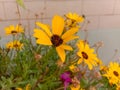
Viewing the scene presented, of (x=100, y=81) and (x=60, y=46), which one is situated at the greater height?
(x=60, y=46)

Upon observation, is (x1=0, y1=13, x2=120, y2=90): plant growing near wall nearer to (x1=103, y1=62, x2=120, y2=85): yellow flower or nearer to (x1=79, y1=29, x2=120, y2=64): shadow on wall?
(x1=103, y1=62, x2=120, y2=85): yellow flower

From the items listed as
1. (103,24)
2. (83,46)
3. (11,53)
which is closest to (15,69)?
(11,53)

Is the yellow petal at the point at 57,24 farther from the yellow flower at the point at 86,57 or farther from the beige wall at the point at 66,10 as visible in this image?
the beige wall at the point at 66,10

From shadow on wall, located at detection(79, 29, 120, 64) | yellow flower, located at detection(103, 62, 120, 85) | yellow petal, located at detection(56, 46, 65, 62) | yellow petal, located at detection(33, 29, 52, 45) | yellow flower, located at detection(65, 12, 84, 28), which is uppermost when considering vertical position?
yellow petal, located at detection(33, 29, 52, 45)

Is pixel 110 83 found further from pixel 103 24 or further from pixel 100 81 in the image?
pixel 103 24

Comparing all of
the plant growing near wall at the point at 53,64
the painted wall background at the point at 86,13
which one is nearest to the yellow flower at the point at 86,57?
the plant growing near wall at the point at 53,64

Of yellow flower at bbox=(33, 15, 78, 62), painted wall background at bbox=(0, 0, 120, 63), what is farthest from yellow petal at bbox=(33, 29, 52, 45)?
painted wall background at bbox=(0, 0, 120, 63)

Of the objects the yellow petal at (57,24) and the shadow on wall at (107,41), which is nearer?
the yellow petal at (57,24)
